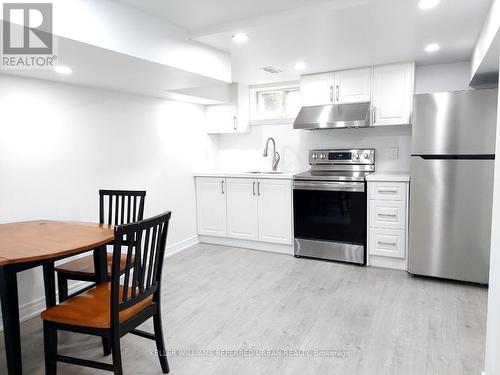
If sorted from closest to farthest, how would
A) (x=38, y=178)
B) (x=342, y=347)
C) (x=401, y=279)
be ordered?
(x=342, y=347) < (x=38, y=178) < (x=401, y=279)

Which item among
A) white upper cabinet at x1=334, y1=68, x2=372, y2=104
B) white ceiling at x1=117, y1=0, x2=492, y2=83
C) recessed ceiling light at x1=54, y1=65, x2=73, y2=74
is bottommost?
recessed ceiling light at x1=54, y1=65, x2=73, y2=74

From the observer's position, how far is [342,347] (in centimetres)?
225

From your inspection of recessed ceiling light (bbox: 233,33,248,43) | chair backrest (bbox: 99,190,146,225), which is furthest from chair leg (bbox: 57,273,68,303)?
recessed ceiling light (bbox: 233,33,248,43)

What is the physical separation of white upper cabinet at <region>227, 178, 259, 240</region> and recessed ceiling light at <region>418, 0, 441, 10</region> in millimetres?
2517

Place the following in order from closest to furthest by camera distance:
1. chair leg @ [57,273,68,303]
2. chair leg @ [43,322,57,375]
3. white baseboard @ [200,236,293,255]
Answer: chair leg @ [43,322,57,375], chair leg @ [57,273,68,303], white baseboard @ [200,236,293,255]

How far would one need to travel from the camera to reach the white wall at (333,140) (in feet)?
12.1

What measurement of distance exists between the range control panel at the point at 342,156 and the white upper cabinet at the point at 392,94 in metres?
0.41

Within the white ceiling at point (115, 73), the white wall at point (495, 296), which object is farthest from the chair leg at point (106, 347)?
the white wall at point (495, 296)

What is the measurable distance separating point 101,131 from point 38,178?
754 mm

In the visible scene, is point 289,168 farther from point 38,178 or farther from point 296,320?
point 38,178

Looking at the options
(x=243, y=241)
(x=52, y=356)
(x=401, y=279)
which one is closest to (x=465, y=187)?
(x=401, y=279)

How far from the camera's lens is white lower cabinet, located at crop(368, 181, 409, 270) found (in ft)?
11.3

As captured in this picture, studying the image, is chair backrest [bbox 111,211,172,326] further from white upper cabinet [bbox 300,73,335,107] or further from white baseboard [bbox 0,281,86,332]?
white upper cabinet [bbox 300,73,335,107]

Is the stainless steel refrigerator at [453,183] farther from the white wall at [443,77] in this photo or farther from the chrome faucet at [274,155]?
the chrome faucet at [274,155]
